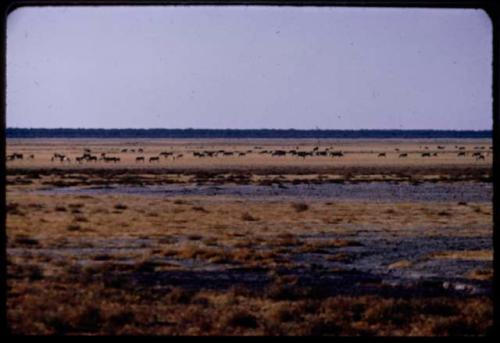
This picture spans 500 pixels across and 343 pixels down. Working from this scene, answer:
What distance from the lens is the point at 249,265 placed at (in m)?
16.8

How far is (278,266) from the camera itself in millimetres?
16578

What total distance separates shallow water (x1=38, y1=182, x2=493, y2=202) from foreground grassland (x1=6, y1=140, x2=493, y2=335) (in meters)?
1.29

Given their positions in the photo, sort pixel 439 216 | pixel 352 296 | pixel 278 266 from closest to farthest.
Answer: pixel 352 296 → pixel 278 266 → pixel 439 216

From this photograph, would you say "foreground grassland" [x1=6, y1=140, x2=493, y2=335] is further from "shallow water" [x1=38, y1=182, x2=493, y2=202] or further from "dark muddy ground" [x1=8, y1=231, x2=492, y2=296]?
"shallow water" [x1=38, y1=182, x2=493, y2=202]

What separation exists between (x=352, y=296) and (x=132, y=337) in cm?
867

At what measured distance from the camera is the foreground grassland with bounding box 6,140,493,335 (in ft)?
35.0

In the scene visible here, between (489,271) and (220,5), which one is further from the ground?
(220,5)

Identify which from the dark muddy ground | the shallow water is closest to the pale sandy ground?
the shallow water

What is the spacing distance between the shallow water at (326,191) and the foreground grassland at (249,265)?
1292 millimetres

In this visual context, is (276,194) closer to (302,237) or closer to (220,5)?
(302,237)

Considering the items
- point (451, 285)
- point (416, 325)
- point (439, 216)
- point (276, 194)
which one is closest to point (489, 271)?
point (451, 285)

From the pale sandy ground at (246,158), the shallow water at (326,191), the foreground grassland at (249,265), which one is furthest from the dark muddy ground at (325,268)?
the pale sandy ground at (246,158)

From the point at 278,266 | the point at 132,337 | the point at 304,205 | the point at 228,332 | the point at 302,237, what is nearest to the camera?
the point at 132,337

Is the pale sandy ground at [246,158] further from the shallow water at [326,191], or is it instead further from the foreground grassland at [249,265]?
the foreground grassland at [249,265]
